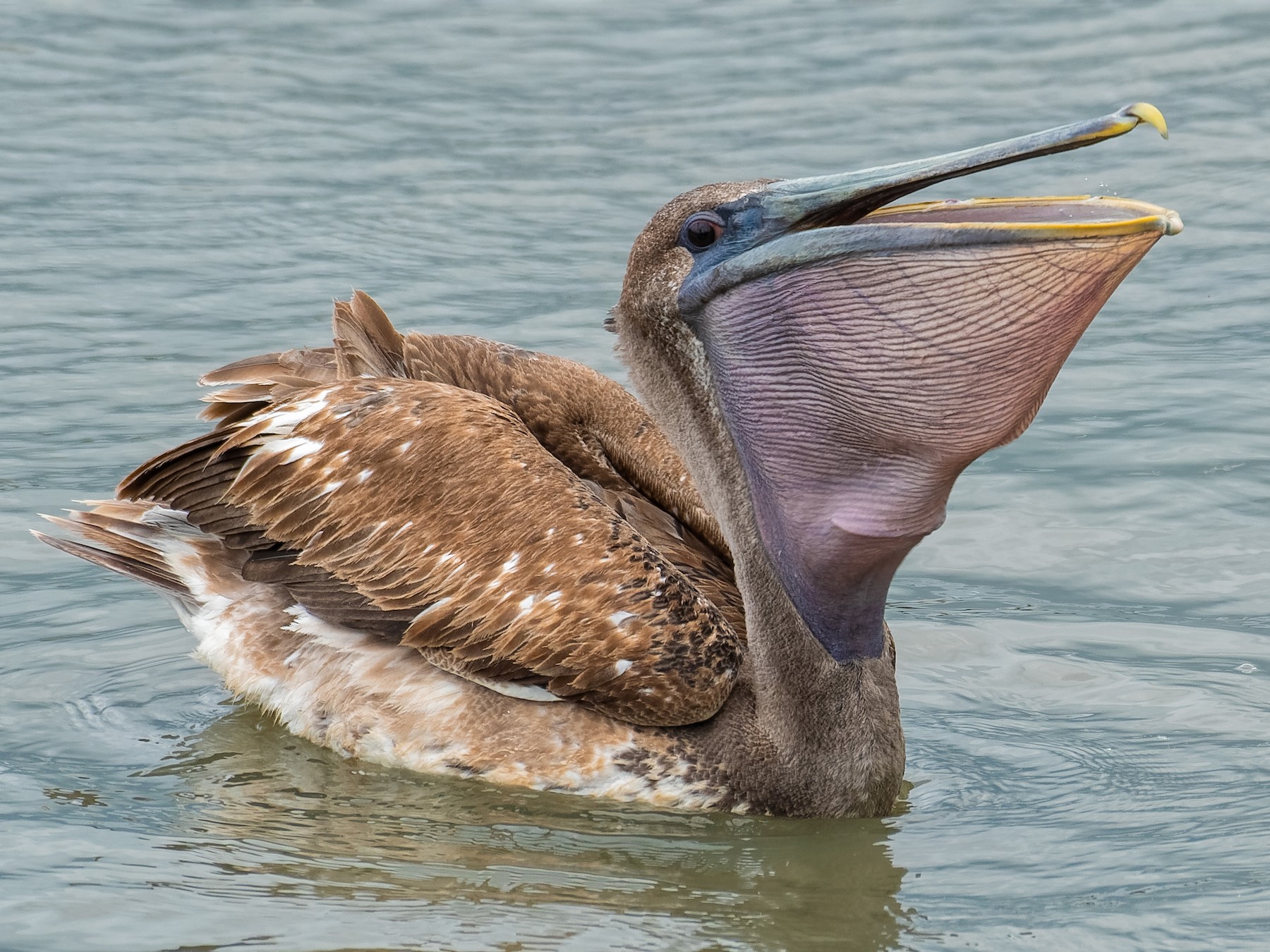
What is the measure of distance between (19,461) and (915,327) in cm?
445

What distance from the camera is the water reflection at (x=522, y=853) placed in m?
4.86

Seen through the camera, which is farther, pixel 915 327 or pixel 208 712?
pixel 208 712

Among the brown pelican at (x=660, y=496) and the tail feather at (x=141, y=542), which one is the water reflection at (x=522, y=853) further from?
the tail feather at (x=141, y=542)

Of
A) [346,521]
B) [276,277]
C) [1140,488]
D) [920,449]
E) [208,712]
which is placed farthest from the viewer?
[276,277]

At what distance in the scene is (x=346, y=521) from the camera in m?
5.96

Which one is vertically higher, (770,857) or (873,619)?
(873,619)

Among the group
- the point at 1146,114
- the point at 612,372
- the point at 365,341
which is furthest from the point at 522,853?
the point at 612,372

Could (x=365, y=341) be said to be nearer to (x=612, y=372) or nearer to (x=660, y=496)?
(x=660, y=496)

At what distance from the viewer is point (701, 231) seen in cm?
522

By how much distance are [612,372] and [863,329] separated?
4.11 meters

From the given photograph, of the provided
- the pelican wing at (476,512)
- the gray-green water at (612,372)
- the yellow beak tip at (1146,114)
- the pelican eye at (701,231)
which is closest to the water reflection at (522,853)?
the gray-green water at (612,372)

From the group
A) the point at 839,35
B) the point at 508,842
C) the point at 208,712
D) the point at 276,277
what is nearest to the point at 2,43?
the point at 276,277

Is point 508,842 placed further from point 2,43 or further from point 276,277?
point 2,43

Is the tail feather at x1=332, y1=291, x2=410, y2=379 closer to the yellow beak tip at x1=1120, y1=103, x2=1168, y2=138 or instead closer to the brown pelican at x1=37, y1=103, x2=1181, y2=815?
the brown pelican at x1=37, y1=103, x2=1181, y2=815
